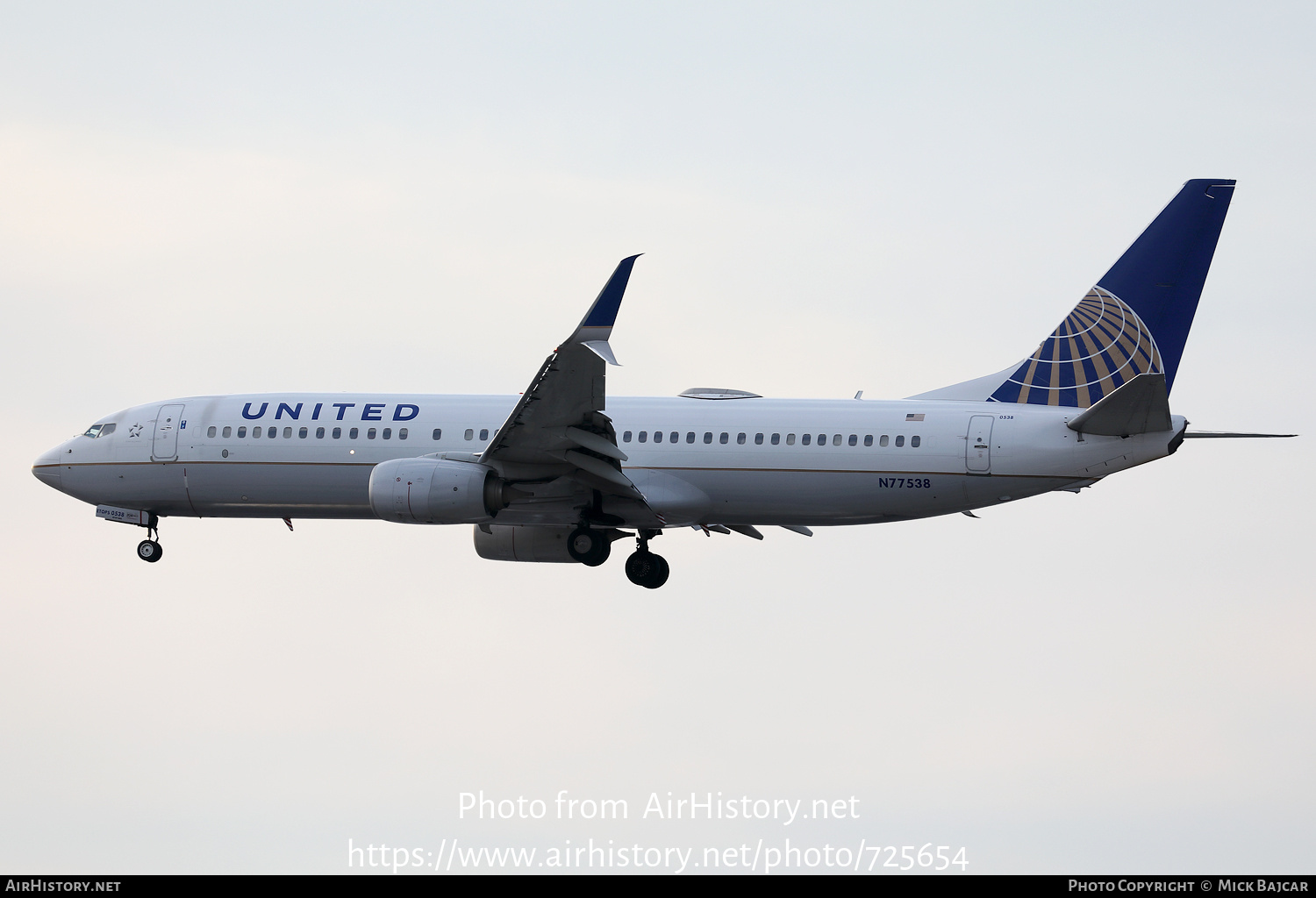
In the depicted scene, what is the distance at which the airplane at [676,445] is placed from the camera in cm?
3216

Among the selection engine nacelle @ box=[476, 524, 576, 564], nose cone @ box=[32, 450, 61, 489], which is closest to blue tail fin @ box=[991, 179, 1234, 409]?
engine nacelle @ box=[476, 524, 576, 564]

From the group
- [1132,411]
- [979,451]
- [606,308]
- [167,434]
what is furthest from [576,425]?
[167,434]

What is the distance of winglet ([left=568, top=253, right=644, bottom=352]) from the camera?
29547 millimetres

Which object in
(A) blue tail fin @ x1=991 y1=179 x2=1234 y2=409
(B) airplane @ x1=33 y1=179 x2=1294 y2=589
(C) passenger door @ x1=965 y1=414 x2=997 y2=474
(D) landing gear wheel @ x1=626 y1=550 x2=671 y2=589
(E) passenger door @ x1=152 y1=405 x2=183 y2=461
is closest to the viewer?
(B) airplane @ x1=33 y1=179 x2=1294 y2=589

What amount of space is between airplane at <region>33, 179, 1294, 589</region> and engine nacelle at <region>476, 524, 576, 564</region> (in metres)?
0.05

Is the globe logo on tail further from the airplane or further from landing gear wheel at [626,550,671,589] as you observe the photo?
landing gear wheel at [626,550,671,589]

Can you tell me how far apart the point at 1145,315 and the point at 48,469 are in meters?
26.4

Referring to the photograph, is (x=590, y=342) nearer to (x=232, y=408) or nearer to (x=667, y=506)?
(x=667, y=506)

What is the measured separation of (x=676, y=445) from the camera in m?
34.9

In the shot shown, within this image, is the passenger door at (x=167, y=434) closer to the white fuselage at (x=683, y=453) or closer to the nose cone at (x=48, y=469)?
the white fuselage at (x=683, y=453)

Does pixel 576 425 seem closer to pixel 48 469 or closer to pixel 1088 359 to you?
pixel 1088 359

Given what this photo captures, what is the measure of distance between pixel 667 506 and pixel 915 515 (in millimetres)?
5295

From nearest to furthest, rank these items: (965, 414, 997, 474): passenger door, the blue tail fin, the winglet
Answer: the winglet → (965, 414, 997, 474): passenger door → the blue tail fin

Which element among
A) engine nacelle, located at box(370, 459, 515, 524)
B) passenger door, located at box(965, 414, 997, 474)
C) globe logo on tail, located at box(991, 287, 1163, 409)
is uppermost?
globe logo on tail, located at box(991, 287, 1163, 409)
